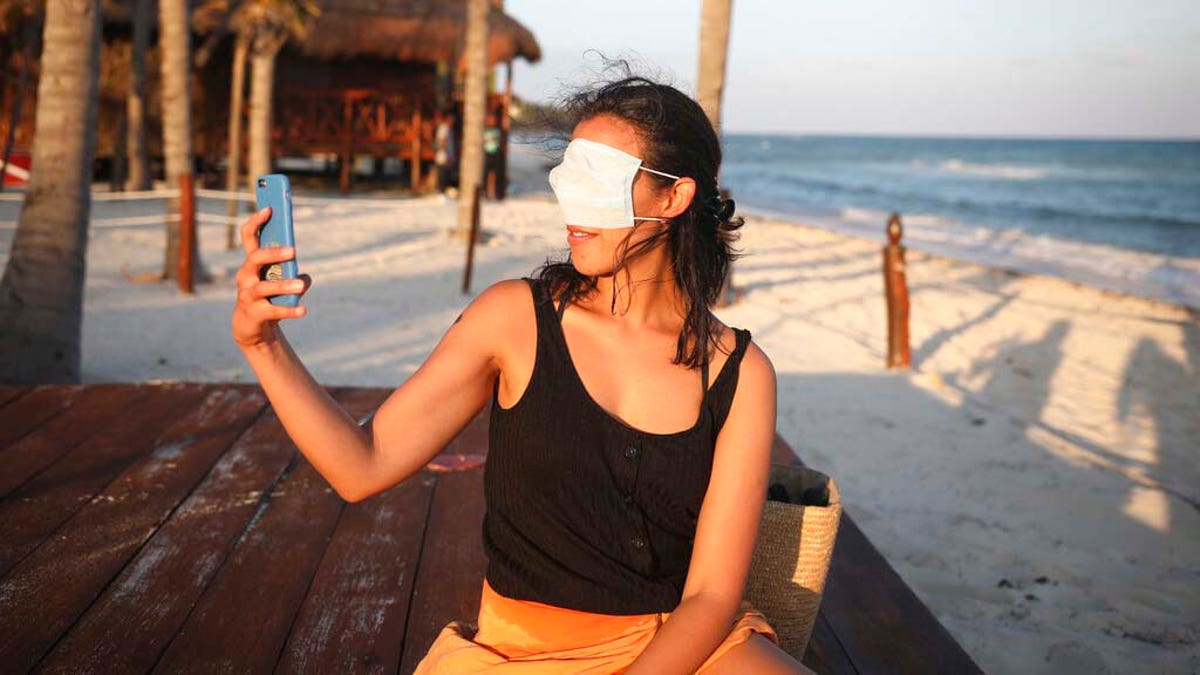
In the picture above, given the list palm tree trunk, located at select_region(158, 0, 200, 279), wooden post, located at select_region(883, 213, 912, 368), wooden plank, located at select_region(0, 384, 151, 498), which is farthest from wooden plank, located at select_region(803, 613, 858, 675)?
palm tree trunk, located at select_region(158, 0, 200, 279)

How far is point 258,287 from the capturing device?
63.2 inches

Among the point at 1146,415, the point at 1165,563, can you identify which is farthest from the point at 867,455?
the point at 1146,415

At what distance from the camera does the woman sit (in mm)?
1871

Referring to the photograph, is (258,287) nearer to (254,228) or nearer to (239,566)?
(254,228)

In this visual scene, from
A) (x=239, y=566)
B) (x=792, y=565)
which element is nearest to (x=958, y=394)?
(x=792, y=565)

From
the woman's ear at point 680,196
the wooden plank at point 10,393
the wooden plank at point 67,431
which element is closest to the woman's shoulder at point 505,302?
the woman's ear at point 680,196

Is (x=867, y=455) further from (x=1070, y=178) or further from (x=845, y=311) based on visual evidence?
(x=1070, y=178)

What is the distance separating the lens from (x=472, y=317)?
1979 mm

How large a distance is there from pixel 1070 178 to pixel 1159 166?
513 inches

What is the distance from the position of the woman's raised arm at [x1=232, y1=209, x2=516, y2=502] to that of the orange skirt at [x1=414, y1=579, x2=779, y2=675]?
0.34 metres

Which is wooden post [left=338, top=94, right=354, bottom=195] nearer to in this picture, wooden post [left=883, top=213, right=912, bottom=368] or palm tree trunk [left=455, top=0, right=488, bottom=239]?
palm tree trunk [left=455, top=0, right=488, bottom=239]

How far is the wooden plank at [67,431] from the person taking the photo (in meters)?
3.60

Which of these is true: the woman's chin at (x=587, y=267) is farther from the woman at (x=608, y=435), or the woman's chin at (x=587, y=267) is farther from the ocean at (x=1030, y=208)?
the ocean at (x=1030, y=208)

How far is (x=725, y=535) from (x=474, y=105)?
12422 millimetres
